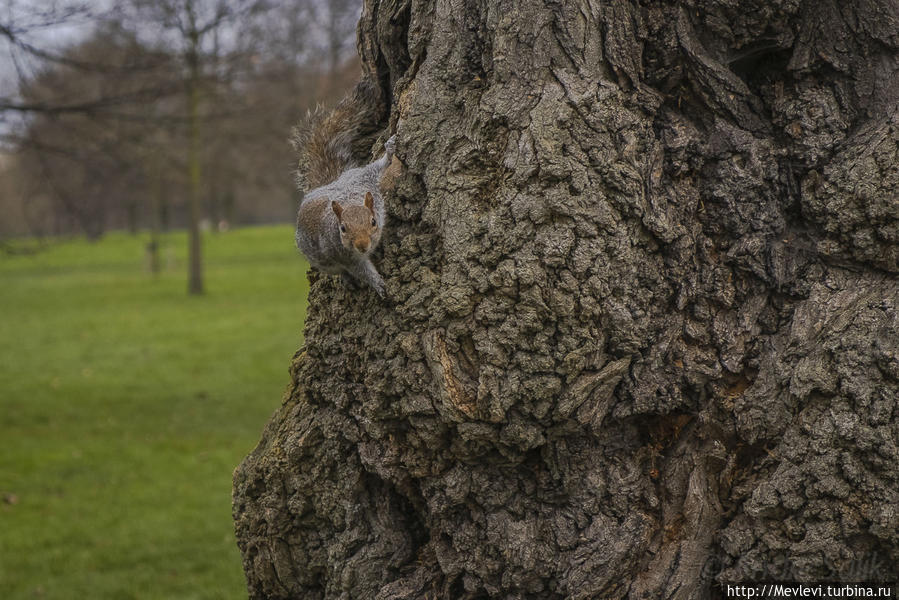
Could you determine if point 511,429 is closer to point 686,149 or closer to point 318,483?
point 318,483

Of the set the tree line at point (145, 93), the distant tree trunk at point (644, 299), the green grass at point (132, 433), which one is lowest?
the green grass at point (132, 433)

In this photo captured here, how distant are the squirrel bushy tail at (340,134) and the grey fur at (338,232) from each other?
5 centimetres

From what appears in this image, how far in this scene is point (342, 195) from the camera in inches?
92.0

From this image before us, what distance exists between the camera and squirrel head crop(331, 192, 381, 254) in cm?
209

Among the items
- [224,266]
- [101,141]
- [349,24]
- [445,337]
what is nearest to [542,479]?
[445,337]

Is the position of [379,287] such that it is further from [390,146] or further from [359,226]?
[390,146]

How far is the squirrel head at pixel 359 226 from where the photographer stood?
2086 mm

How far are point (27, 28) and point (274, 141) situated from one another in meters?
11.2

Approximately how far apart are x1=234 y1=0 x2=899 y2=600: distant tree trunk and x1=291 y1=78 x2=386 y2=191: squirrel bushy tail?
341mm

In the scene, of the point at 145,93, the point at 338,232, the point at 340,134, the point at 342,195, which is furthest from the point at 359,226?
the point at 145,93

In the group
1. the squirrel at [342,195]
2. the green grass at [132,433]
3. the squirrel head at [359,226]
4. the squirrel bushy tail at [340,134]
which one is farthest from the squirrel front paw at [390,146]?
the green grass at [132,433]

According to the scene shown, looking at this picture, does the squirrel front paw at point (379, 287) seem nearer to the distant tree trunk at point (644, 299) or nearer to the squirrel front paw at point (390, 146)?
the distant tree trunk at point (644, 299)

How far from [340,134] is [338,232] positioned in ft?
1.06

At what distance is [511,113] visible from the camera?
5.73ft
